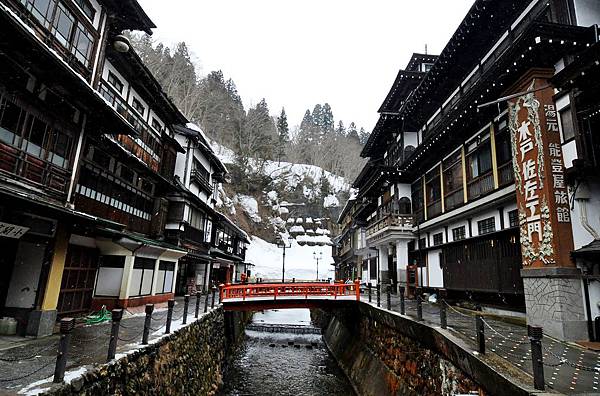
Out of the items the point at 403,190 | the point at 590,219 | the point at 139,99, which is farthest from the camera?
the point at 403,190

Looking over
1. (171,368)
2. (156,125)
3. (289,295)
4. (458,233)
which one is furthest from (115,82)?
(458,233)

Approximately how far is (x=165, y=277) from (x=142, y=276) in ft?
11.3

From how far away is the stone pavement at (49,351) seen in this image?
640 cm

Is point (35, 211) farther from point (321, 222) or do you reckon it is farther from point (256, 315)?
point (321, 222)

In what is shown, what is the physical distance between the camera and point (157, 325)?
13.3m

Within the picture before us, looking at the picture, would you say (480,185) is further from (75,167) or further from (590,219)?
(75,167)

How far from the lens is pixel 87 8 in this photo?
13203 millimetres

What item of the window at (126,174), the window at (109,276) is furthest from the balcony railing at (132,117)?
the window at (109,276)

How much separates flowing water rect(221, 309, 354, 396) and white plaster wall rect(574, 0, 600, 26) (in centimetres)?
1885

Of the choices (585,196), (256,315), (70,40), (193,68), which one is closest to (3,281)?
(70,40)

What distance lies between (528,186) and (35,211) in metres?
17.0

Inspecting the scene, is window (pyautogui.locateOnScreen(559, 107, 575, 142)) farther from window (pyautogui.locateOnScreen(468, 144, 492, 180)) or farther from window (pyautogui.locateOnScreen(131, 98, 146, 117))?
window (pyautogui.locateOnScreen(131, 98, 146, 117))

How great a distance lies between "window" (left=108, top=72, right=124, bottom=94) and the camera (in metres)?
17.9

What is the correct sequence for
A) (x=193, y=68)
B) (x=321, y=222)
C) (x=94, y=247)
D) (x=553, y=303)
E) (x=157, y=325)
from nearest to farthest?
1. (x=553, y=303)
2. (x=157, y=325)
3. (x=94, y=247)
4. (x=193, y=68)
5. (x=321, y=222)
